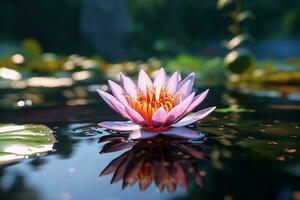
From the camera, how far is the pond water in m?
0.88

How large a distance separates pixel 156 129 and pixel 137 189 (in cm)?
37

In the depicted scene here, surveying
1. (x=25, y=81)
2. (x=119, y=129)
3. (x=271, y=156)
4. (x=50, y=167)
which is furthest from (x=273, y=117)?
(x=25, y=81)

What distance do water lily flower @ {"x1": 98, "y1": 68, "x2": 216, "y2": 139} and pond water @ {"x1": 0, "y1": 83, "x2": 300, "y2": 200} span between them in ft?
0.13

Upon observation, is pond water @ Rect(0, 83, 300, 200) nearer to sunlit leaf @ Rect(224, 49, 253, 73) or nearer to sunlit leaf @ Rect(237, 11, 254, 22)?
sunlit leaf @ Rect(224, 49, 253, 73)

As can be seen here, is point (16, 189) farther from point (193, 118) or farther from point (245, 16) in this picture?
point (245, 16)

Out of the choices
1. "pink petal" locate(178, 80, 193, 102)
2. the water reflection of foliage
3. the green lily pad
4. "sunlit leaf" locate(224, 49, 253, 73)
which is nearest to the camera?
the water reflection of foliage

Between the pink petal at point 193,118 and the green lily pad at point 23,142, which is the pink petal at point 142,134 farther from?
the green lily pad at point 23,142

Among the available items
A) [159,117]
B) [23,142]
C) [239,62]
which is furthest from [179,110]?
[239,62]

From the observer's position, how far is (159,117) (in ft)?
3.82

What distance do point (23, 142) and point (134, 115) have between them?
0.32 m

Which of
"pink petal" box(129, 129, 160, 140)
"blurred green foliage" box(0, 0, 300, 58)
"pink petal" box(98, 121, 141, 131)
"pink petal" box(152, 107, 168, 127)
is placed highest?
"blurred green foliage" box(0, 0, 300, 58)

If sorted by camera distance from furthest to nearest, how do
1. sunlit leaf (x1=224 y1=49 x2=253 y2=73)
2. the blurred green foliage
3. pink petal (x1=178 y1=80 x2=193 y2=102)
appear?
the blurred green foliage, sunlit leaf (x1=224 y1=49 x2=253 y2=73), pink petal (x1=178 y1=80 x2=193 y2=102)

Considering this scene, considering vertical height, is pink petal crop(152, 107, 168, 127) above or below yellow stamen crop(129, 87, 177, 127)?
below

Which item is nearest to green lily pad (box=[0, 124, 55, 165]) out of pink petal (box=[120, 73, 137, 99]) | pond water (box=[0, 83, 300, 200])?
pond water (box=[0, 83, 300, 200])
